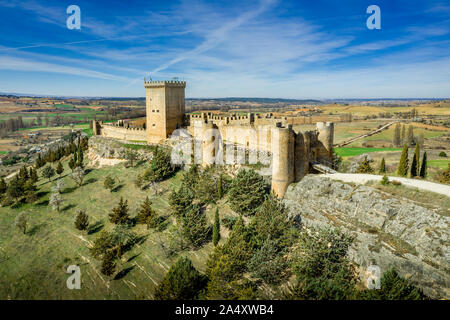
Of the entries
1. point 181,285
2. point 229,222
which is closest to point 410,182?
point 229,222

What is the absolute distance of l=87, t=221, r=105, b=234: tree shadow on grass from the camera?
22.7 m

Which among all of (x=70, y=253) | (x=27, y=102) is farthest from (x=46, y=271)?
(x=27, y=102)

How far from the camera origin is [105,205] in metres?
26.5

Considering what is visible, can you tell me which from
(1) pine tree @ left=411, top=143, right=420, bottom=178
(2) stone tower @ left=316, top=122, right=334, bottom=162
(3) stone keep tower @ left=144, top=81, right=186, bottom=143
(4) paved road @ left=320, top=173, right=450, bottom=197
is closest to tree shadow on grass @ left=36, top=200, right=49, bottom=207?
(3) stone keep tower @ left=144, top=81, right=186, bottom=143

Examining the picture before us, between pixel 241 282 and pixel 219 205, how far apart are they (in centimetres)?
831

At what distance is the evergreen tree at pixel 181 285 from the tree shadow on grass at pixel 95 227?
1089cm

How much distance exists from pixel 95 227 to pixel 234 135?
1524 cm

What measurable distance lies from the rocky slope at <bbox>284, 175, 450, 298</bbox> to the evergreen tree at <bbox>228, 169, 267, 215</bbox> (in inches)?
96.7

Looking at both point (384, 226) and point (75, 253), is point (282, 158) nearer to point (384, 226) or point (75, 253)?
point (384, 226)

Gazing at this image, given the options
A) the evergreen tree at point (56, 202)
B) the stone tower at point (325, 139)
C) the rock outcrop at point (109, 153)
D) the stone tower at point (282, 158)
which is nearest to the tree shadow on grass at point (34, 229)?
the evergreen tree at point (56, 202)

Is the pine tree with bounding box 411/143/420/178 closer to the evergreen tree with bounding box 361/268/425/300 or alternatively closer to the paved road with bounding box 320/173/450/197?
the paved road with bounding box 320/173/450/197

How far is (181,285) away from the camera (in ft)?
45.9

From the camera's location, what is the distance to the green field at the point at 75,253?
54.6 ft

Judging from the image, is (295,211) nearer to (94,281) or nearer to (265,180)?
(265,180)
